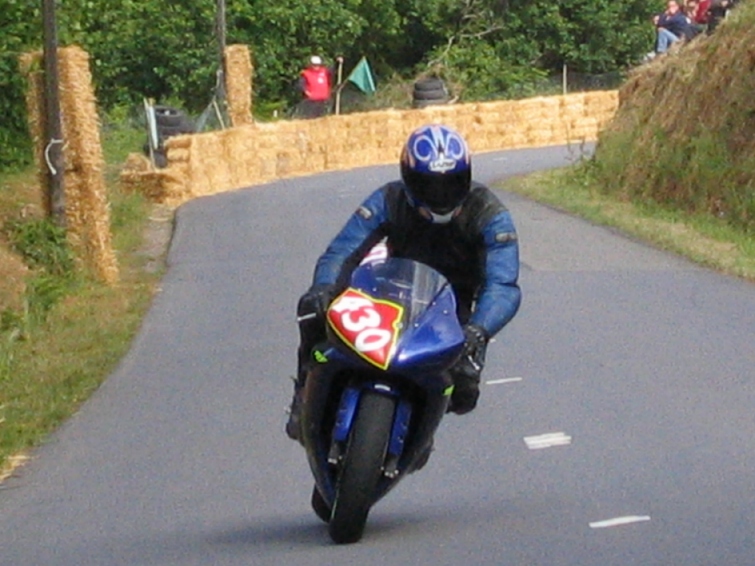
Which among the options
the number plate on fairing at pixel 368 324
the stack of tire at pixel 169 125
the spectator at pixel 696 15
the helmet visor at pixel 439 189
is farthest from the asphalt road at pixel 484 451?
the stack of tire at pixel 169 125

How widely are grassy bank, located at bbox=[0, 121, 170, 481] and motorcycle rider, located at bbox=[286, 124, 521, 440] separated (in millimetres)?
3275

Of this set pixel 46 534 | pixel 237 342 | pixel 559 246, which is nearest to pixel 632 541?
pixel 46 534

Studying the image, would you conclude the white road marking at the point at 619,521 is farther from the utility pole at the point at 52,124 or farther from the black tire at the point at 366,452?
the utility pole at the point at 52,124

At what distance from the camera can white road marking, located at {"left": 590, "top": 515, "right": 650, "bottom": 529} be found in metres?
7.23

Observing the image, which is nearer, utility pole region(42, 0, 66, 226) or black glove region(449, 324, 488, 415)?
black glove region(449, 324, 488, 415)

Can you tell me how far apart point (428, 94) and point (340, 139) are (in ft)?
26.1

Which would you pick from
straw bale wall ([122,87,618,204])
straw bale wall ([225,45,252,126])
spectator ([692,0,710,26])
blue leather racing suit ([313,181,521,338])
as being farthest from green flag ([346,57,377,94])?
Answer: blue leather racing suit ([313,181,521,338])

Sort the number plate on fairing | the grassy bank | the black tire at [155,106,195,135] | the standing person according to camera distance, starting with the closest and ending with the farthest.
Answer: the number plate on fairing, the grassy bank, the black tire at [155,106,195,135], the standing person

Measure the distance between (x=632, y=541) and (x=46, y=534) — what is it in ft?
8.68

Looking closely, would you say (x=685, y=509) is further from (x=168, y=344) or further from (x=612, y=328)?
(x=168, y=344)

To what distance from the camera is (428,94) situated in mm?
43906

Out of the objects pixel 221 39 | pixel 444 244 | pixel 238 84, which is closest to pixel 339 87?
pixel 221 39

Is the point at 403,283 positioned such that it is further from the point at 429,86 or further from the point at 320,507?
the point at 429,86

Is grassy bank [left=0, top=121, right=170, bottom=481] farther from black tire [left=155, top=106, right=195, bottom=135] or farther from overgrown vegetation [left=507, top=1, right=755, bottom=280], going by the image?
black tire [left=155, top=106, right=195, bottom=135]
